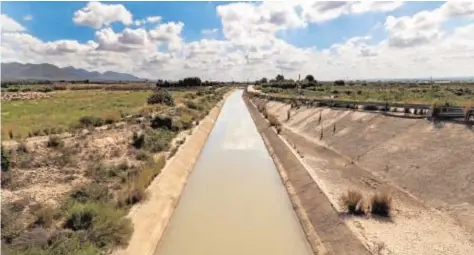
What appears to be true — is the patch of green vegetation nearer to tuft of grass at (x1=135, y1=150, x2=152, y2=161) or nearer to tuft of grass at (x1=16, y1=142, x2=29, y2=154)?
tuft of grass at (x1=16, y1=142, x2=29, y2=154)

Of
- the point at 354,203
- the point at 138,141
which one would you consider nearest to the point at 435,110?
the point at 354,203

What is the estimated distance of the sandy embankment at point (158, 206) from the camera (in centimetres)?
1120

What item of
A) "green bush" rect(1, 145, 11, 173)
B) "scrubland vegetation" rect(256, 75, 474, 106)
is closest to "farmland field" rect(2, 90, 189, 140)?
"green bush" rect(1, 145, 11, 173)

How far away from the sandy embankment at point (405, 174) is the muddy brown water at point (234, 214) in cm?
199

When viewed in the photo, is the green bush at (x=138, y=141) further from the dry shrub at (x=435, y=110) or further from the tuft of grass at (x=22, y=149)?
the dry shrub at (x=435, y=110)

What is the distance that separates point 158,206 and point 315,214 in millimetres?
5811

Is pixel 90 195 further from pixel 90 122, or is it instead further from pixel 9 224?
pixel 90 122

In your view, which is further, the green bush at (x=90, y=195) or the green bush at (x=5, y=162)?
the green bush at (x=5, y=162)

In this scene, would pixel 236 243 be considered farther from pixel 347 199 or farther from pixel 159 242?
pixel 347 199

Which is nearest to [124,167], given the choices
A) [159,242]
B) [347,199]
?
[159,242]

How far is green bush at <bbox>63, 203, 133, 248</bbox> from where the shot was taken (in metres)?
10.1

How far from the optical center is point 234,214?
48.3 feet

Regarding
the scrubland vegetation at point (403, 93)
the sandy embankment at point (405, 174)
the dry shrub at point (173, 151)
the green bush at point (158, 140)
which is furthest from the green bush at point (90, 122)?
the scrubland vegetation at point (403, 93)

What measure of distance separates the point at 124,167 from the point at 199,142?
44.0ft
